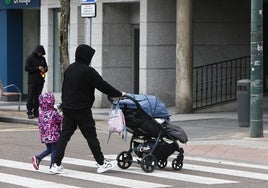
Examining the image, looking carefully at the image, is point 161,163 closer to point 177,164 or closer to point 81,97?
point 177,164

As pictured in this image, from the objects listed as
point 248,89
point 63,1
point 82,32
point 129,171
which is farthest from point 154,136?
point 82,32

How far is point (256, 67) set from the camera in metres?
16.5

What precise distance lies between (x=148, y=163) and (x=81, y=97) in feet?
4.83

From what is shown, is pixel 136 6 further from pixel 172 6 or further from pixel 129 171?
pixel 129 171

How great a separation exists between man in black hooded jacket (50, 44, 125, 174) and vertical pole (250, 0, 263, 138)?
5.46 m

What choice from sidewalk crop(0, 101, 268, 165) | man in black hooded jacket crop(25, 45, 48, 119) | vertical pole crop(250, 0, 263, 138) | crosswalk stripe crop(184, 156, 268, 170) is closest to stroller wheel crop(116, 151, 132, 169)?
crosswalk stripe crop(184, 156, 268, 170)

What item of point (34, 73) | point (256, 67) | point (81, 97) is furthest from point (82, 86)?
point (34, 73)

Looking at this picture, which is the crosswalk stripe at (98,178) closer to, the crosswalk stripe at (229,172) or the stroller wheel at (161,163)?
the stroller wheel at (161,163)

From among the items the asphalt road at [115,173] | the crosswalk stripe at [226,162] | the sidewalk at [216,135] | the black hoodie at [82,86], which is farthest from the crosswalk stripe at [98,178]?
the sidewalk at [216,135]

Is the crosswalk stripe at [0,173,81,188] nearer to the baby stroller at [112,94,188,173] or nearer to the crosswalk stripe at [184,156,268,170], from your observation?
the baby stroller at [112,94,188,173]

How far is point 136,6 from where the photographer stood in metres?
25.1

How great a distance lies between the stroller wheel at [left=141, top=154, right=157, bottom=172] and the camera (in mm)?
11939

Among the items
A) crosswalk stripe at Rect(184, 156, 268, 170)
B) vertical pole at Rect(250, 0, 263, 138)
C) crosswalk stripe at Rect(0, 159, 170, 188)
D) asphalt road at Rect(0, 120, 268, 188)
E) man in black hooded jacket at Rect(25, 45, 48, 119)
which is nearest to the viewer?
crosswalk stripe at Rect(0, 159, 170, 188)

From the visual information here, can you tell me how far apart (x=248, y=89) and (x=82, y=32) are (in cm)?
929
